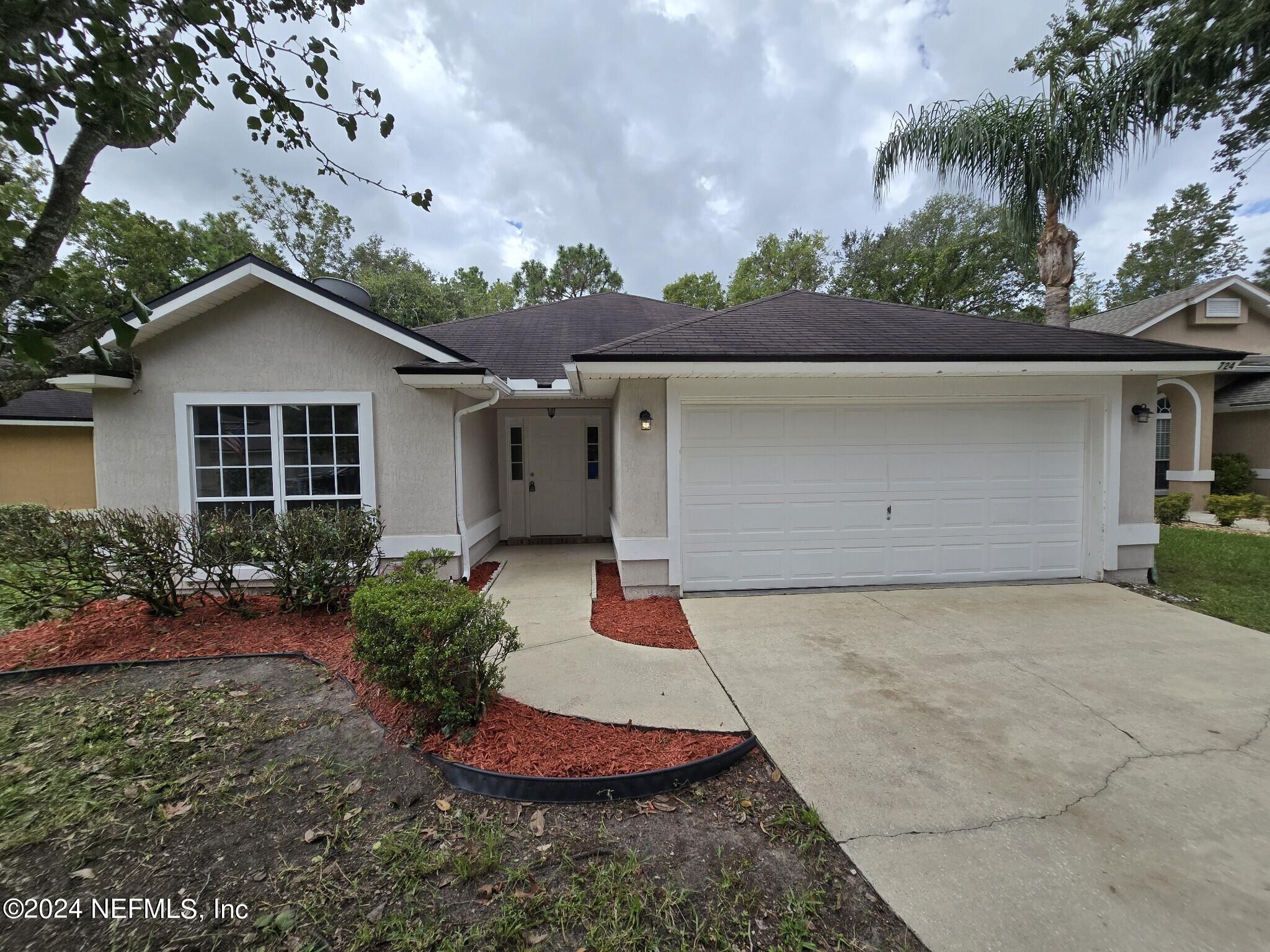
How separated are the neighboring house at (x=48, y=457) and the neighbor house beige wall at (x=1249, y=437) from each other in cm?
2886

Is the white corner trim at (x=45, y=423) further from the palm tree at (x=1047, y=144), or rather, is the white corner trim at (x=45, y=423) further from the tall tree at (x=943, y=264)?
the tall tree at (x=943, y=264)

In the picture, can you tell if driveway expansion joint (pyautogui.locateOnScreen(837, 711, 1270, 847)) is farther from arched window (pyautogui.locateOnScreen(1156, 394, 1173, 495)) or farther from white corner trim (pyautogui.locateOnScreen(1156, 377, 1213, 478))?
arched window (pyautogui.locateOnScreen(1156, 394, 1173, 495))

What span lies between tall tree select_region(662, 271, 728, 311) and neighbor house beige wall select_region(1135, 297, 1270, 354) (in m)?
17.2

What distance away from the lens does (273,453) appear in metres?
6.10

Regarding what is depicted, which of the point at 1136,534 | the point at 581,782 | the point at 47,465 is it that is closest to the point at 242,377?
the point at 581,782

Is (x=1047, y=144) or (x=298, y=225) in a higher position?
(x=298, y=225)

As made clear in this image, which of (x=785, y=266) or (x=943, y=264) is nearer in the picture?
(x=943, y=264)

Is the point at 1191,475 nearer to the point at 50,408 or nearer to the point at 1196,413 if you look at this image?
the point at 1196,413

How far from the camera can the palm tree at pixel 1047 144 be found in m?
9.48

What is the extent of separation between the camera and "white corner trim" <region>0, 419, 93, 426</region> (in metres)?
11.4

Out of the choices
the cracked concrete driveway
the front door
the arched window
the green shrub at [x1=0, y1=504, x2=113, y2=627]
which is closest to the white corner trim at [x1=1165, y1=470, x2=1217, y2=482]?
the arched window

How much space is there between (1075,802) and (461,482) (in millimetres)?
6362

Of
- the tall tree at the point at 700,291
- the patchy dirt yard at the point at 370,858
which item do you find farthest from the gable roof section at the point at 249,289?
the tall tree at the point at 700,291

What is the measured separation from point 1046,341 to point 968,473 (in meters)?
1.90
